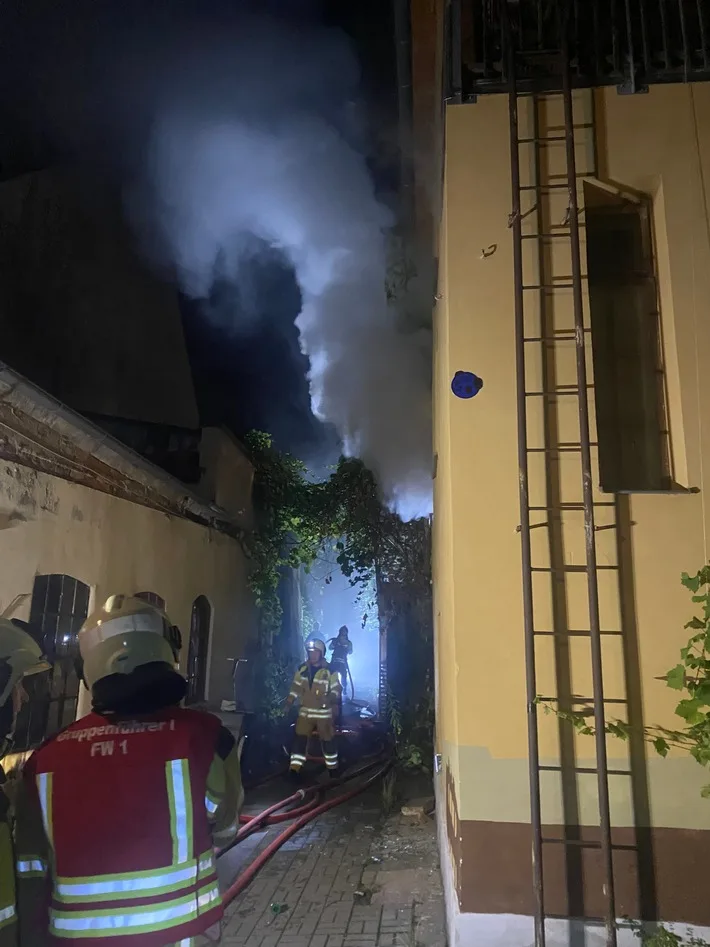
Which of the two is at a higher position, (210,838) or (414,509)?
(414,509)

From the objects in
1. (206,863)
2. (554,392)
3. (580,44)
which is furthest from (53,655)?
(580,44)

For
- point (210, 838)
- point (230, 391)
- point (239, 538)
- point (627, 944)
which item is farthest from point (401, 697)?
point (230, 391)

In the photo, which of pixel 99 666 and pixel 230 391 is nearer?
pixel 99 666

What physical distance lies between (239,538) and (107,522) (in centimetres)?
503

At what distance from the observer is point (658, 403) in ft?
12.1

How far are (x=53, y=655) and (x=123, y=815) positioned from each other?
3.38 meters

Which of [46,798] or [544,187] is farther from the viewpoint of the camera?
[544,187]

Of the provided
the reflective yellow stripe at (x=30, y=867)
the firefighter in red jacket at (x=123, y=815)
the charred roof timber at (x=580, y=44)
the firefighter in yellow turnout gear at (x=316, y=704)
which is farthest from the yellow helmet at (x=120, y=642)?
the firefighter in yellow turnout gear at (x=316, y=704)

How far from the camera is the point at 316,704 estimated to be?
8891mm

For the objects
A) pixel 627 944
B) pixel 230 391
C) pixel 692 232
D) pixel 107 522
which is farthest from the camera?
pixel 230 391

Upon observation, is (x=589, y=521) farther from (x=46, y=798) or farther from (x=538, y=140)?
(x=46, y=798)

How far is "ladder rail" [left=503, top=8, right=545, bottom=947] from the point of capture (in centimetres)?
288

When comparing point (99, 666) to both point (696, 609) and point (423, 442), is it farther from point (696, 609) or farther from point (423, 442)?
point (423, 442)

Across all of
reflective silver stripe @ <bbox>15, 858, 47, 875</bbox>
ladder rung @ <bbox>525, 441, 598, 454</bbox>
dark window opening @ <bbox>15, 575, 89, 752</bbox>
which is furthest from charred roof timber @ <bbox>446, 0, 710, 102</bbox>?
dark window opening @ <bbox>15, 575, 89, 752</bbox>
